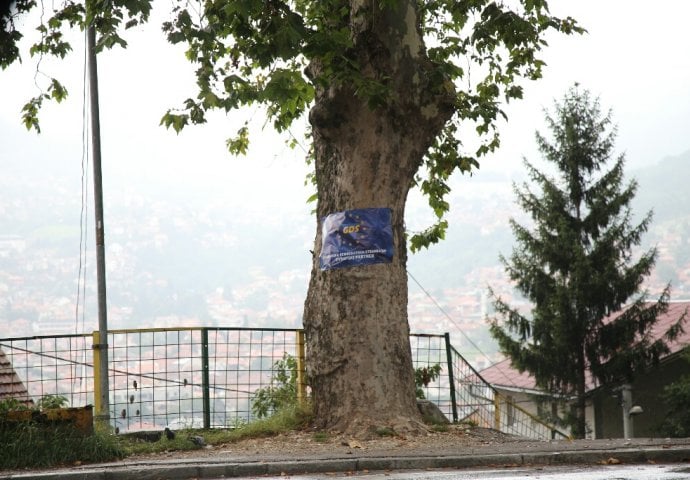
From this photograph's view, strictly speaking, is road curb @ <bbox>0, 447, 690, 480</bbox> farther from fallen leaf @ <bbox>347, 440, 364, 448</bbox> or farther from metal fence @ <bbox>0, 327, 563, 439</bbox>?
metal fence @ <bbox>0, 327, 563, 439</bbox>

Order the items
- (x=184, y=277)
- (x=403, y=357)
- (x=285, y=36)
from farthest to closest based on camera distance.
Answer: (x=184, y=277) → (x=403, y=357) → (x=285, y=36)

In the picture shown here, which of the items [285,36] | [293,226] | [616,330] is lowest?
[616,330]

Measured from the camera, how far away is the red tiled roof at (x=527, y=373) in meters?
32.1

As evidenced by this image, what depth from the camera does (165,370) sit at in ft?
40.3

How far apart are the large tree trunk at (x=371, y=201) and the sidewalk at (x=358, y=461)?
139cm

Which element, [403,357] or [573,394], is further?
[573,394]

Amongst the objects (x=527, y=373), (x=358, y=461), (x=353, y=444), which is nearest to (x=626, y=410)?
(x=527, y=373)

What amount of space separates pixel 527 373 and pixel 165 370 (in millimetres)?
22805

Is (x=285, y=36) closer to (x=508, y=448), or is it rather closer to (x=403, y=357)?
(x=403, y=357)

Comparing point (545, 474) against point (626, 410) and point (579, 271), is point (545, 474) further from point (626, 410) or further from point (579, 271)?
point (579, 271)

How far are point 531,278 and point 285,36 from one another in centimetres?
2415

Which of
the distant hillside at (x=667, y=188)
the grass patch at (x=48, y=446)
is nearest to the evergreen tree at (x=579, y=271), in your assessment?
the grass patch at (x=48, y=446)

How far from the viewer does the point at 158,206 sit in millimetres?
128625

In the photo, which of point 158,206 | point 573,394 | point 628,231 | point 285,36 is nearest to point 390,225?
point 285,36
